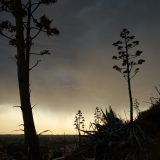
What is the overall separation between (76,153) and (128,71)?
98.7ft

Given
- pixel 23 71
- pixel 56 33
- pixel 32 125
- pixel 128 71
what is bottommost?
pixel 32 125

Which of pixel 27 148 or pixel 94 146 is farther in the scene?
pixel 27 148

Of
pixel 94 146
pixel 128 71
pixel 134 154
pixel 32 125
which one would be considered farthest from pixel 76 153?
pixel 128 71

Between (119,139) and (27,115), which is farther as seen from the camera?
(27,115)

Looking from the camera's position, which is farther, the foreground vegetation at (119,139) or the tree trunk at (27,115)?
the tree trunk at (27,115)

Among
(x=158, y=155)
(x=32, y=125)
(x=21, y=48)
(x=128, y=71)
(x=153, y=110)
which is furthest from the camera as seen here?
(x=128, y=71)

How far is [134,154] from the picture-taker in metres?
7.28

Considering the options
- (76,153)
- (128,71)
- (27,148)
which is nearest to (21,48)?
(27,148)

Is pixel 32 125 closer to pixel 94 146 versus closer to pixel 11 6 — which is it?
pixel 94 146

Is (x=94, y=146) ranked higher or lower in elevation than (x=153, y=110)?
lower

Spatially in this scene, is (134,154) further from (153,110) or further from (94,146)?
(153,110)

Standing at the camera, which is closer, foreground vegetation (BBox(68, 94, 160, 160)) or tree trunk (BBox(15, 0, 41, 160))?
foreground vegetation (BBox(68, 94, 160, 160))

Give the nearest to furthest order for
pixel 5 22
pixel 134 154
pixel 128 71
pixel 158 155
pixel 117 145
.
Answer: pixel 158 155 < pixel 134 154 < pixel 117 145 < pixel 5 22 < pixel 128 71

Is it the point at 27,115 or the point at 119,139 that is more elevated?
the point at 27,115
